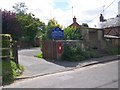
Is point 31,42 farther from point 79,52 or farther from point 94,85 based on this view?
point 94,85

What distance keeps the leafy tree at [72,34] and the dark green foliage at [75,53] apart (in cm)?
157

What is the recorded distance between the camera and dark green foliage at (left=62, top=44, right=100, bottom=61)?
18.2 metres

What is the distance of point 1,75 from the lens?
37.7ft

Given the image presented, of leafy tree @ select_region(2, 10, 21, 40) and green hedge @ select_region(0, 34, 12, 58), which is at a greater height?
leafy tree @ select_region(2, 10, 21, 40)

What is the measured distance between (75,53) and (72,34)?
2955 mm

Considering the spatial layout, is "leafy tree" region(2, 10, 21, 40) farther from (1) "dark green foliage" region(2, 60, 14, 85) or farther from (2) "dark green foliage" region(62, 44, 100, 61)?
(1) "dark green foliage" region(2, 60, 14, 85)

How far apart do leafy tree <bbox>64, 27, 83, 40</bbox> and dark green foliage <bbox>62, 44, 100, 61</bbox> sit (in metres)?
1.57

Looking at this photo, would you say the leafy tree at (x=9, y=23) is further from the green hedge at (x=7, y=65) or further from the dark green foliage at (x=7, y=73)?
the dark green foliage at (x=7, y=73)

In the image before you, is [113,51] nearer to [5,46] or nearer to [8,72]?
[5,46]

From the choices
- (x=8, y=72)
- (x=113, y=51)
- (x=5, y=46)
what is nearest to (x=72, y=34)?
(x=113, y=51)

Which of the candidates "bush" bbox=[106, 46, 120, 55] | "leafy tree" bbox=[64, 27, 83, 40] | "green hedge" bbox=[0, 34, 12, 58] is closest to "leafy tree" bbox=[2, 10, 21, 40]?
"leafy tree" bbox=[64, 27, 83, 40]

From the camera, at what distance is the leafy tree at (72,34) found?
20941mm

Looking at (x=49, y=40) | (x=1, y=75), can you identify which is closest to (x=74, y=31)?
(x=49, y=40)

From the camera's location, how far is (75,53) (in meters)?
18.7
